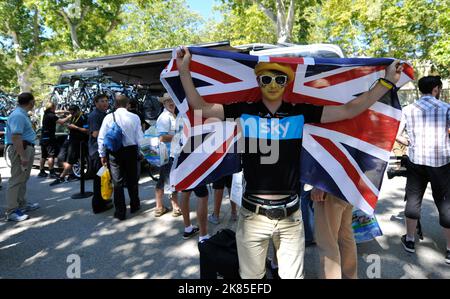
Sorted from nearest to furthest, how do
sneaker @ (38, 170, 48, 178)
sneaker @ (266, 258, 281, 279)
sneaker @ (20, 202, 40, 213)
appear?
sneaker @ (266, 258, 281, 279) → sneaker @ (20, 202, 40, 213) → sneaker @ (38, 170, 48, 178)

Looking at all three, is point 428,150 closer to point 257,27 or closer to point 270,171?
point 270,171

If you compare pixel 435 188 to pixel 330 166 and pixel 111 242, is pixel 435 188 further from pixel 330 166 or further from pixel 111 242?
pixel 111 242

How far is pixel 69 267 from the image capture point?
11.5 feet

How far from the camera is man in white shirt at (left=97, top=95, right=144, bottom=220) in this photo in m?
5.00

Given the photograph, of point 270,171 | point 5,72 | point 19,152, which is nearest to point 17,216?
point 19,152

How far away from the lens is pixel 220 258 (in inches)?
99.7

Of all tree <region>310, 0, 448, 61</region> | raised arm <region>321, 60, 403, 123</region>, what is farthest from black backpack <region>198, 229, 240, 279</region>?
tree <region>310, 0, 448, 61</region>

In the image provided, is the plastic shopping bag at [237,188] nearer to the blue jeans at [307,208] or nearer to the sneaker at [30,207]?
the blue jeans at [307,208]

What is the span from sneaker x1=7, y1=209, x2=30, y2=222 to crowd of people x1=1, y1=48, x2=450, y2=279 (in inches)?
0.5

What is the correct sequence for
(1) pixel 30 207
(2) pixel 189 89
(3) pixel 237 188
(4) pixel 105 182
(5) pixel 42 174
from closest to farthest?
(2) pixel 189 89 < (3) pixel 237 188 < (4) pixel 105 182 < (1) pixel 30 207 < (5) pixel 42 174

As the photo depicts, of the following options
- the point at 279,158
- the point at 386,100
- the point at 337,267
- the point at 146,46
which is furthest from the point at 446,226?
the point at 146,46

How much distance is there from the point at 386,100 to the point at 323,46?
2.89 meters

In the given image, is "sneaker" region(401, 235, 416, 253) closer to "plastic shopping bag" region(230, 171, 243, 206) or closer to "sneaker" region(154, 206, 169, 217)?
"plastic shopping bag" region(230, 171, 243, 206)

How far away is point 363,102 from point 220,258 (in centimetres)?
163
